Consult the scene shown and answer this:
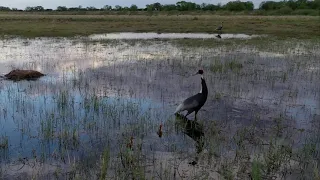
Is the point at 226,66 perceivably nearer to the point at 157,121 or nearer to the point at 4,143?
the point at 157,121

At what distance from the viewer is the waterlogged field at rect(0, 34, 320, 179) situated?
6727 mm

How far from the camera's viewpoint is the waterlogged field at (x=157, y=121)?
6.73 metres

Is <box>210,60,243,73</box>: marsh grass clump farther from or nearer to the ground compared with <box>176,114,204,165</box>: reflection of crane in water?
farther from the ground

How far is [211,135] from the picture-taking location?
27.7ft

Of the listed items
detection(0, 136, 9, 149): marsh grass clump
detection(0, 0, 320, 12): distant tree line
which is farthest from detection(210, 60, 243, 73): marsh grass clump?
detection(0, 0, 320, 12): distant tree line

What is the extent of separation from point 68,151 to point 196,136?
3.16 metres

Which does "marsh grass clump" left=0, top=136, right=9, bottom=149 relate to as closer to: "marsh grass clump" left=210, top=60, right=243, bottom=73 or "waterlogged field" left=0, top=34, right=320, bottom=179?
"waterlogged field" left=0, top=34, right=320, bottom=179

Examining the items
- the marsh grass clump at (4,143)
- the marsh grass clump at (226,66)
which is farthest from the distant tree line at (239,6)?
the marsh grass clump at (4,143)

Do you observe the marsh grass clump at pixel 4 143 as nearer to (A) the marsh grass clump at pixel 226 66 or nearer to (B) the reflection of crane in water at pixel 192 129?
(B) the reflection of crane in water at pixel 192 129

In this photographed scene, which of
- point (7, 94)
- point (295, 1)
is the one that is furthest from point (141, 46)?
point (295, 1)

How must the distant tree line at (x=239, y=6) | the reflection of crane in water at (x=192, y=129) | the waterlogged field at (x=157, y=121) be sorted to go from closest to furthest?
1. the waterlogged field at (x=157, y=121)
2. the reflection of crane in water at (x=192, y=129)
3. the distant tree line at (x=239, y=6)

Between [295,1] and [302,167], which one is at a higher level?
[295,1]

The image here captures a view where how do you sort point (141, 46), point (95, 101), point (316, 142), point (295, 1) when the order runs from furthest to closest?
point (295, 1), point (141, 46), point (95, 101), point (316, 142)

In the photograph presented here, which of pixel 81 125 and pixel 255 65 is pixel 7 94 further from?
pixel 255 65
